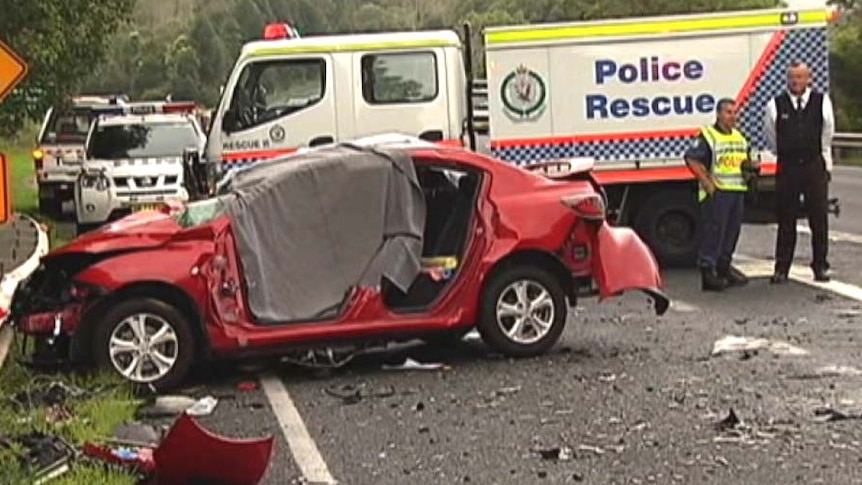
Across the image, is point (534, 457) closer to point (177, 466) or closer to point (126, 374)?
point (177, 466)

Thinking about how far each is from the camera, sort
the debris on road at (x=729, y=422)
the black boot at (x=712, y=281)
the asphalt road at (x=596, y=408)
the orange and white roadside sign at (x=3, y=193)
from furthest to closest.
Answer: the black boot at (x=712, y=281) < the orange and white roadside sign at (x=3, y=193) < the debris on road at (x=729, y=422) < the asphalt road at (x=596, y=408)

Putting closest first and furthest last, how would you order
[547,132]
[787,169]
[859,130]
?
[787,169] < [547,132] < [859,130]

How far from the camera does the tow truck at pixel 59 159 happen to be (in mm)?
28859

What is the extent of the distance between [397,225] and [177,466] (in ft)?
13.6

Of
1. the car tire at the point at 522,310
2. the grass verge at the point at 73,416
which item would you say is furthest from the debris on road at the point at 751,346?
the grass verge at the point at 73,416

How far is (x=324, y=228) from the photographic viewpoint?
10.5 metres

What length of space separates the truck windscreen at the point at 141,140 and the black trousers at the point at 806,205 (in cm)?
1091

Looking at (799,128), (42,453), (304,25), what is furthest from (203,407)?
(304,25)

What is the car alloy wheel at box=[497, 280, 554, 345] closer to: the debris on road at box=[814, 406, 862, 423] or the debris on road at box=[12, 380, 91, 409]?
the debris on road at box=[814, 406, 862, 423]

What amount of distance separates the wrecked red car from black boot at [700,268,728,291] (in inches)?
123

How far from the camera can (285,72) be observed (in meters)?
16.6

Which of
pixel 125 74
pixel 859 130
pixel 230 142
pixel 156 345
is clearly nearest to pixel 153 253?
pixel 156 345

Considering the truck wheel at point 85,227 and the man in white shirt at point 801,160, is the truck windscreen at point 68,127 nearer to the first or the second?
the truck wheel at point 85,227

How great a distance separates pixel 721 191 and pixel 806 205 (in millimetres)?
842
